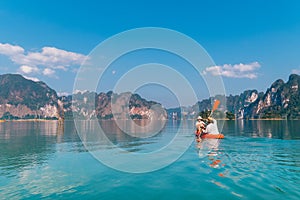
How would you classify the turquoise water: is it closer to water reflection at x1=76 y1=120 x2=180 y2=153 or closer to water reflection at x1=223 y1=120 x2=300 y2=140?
water reflection at x1=76 y1=120 x2=180 y2=153

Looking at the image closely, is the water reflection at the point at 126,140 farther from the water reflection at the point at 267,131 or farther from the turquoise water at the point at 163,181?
the water reflection at the point at 267,131

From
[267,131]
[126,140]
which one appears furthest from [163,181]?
[267,131]

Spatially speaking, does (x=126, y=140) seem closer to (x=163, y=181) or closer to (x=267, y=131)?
(x=163, y=181)

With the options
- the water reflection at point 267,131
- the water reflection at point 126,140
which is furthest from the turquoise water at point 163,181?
the water reflection at point 267,131

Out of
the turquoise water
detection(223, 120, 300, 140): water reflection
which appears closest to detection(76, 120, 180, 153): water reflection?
the turquoise water

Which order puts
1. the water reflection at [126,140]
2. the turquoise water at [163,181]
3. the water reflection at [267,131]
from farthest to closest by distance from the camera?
the water reflection at [267,131] → the water reflection at [126,140] → the turquoise water at [163,181]

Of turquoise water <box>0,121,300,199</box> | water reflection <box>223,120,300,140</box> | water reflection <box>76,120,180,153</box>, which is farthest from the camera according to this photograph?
water reflection <box>223,120,300,140</box>

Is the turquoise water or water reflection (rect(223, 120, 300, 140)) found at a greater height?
the turquoise water

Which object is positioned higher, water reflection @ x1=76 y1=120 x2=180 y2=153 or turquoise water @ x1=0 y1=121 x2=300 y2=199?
turquoise water @ x1=0 y1=121 x2=300 y2=199

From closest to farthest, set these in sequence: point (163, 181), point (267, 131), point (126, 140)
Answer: point (163, 181) → point (126, 140) → point (267, 131)

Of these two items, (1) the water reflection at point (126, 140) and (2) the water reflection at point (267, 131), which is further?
(2) the water reflection at point (267, 131)

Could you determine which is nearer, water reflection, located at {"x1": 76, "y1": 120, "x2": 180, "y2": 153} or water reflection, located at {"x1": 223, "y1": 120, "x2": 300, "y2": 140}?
water reflection, located at {"x1": 76, "y1": 120, "x2": 180, "y2": 153}

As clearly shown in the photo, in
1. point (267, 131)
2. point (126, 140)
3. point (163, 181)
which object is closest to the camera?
point (163, 181)

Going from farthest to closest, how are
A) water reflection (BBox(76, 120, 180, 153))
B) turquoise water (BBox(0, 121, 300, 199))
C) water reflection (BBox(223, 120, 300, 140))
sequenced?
water reflection (BBox(223, 120, 300, 140)), water reflection (BBox(76, 120, 180, 153)), turquoise water (BBox(0, 121, 300, 199))
